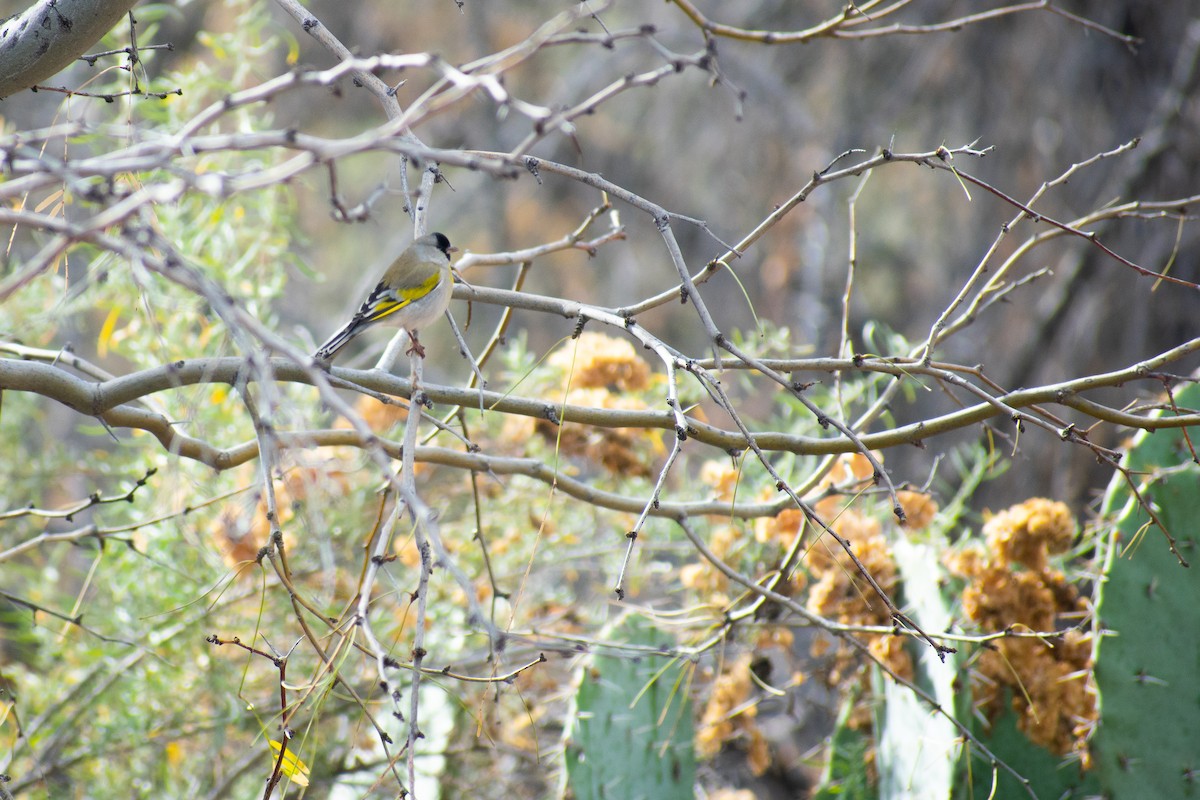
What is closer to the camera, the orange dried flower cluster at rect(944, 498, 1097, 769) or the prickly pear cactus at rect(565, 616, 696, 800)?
the orange dried flower cluster at rect(944, 498, 1097, 769)

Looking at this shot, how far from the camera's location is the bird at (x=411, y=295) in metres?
2.51

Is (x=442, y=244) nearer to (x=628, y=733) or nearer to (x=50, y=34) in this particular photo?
(x=50, y=34)

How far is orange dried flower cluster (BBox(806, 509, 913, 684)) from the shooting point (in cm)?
254

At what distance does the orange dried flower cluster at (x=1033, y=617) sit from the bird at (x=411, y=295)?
56.3 inches

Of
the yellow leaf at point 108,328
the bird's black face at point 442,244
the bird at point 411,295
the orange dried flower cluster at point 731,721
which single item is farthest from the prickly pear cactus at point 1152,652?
the yellow leaf at point 108,328

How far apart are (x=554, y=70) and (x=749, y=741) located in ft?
19.9

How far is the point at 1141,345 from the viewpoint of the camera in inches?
176

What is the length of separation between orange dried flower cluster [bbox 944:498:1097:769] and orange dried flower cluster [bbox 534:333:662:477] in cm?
91

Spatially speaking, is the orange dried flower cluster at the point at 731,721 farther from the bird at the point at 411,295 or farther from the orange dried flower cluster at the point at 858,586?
the bird at the point at 411,295

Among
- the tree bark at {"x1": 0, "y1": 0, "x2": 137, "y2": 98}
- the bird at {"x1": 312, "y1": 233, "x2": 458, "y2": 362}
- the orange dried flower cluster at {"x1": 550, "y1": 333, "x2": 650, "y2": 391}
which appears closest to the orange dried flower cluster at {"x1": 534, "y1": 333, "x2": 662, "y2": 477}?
the orange dried flower cluster at {"x1": 550, "y1": 333, "x2": 650, "y2": 391}

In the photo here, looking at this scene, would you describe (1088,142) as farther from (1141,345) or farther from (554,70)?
(554,70)

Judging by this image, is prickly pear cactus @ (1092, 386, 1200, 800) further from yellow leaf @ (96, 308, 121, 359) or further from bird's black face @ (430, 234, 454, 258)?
yellow leaf @ (96, 308, 121, 359)

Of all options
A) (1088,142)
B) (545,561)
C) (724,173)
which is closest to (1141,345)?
(1088,142)

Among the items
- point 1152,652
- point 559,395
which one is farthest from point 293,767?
point 1152,652
